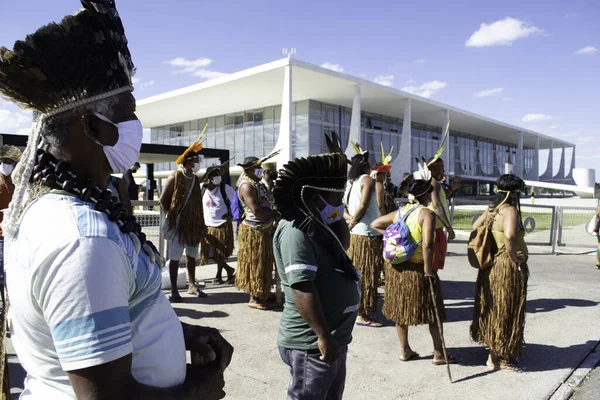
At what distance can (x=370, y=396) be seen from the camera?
3711mm

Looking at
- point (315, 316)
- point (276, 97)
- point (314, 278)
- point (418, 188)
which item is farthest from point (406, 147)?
point (315, 316)

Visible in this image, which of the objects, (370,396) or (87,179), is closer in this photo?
(87,179)

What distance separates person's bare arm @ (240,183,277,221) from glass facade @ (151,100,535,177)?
720 inches

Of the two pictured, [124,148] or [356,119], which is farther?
[356,119]

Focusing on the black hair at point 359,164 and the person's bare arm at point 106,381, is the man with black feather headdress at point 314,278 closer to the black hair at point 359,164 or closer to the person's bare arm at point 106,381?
the person's bare arm at point 106,381

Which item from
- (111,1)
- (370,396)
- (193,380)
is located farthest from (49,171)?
(370,396)

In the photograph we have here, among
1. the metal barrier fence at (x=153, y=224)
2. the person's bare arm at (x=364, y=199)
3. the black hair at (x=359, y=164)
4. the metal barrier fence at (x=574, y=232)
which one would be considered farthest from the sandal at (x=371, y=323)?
the metal barrier fence at (x=574, y=232)

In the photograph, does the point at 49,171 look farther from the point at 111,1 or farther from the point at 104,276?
the point at 111,1

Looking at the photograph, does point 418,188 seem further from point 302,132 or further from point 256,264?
point 302,132

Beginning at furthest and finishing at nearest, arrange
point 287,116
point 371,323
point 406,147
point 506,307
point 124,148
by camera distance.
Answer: point 406,147 → point 287,116 → point 371,323 → point 506,307 → point 124,148

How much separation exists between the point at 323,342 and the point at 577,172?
4899 cm

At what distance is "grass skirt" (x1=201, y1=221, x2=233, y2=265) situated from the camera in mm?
7359

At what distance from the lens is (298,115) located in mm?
32281

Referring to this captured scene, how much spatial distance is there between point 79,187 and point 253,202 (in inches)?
190
